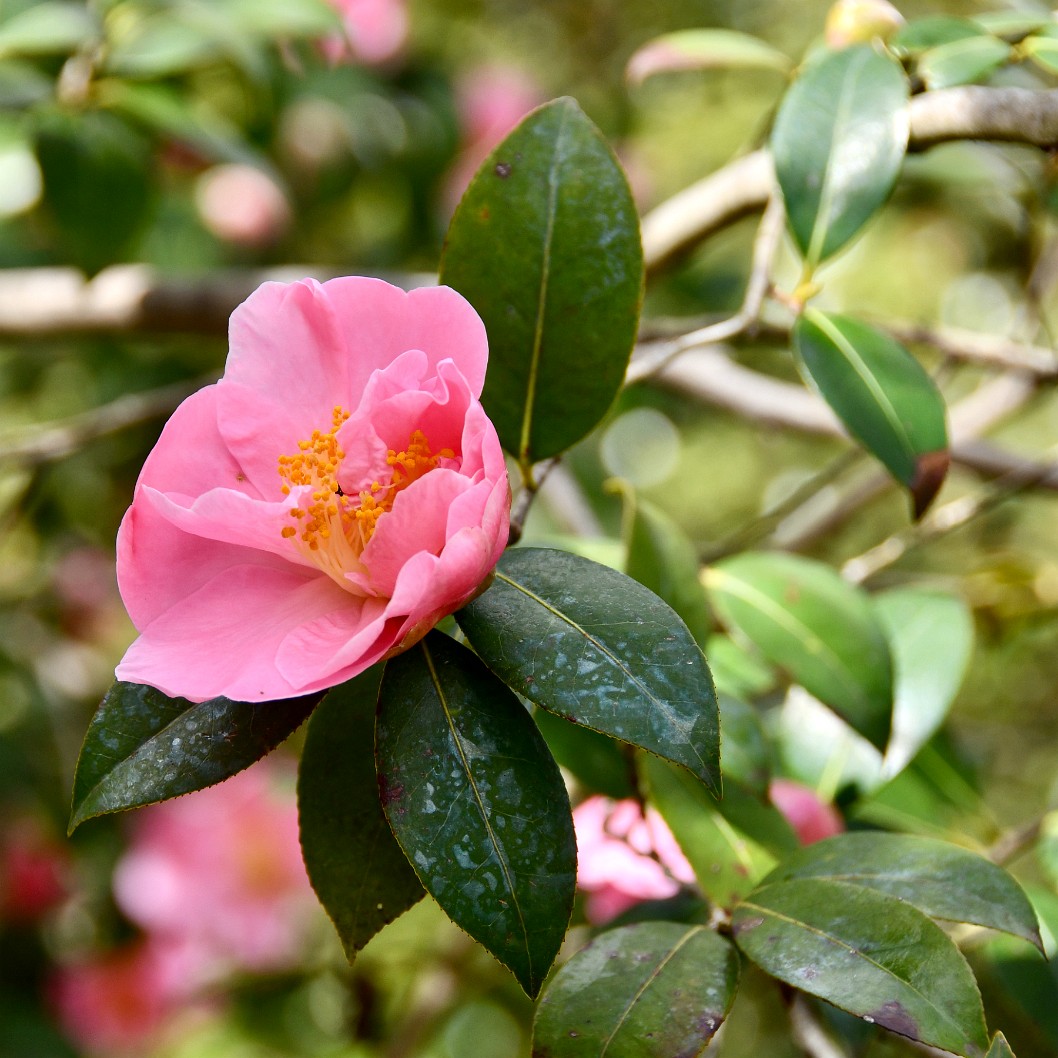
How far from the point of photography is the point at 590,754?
0.66 metres

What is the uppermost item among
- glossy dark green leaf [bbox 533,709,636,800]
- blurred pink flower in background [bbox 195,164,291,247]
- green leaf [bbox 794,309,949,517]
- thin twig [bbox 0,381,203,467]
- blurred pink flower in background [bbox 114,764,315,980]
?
green leaf [bbox 794,309,949,517]

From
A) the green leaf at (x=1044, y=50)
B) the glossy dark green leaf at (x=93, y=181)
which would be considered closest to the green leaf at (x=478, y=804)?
the green leaf at (x=1044, y=50)

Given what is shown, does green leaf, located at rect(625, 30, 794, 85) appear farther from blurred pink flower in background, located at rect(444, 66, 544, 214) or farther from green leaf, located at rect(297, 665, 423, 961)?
blurred pink flower in background, located at rect(444, 66, 544, 214)

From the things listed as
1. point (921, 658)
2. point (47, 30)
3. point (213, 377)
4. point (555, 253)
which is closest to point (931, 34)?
point (555, 253)

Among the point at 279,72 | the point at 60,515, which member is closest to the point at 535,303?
the point at 279,72

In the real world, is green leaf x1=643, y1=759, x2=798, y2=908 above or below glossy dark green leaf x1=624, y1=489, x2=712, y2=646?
below

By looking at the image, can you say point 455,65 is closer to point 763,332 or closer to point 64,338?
point 64,338

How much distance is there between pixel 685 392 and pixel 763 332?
0.50 meters

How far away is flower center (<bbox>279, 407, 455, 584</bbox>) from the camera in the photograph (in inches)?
19.3

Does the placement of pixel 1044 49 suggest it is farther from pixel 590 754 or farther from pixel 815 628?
pixel 590 754

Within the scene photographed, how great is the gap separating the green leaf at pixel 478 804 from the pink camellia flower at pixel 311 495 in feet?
0.10

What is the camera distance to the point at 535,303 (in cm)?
55

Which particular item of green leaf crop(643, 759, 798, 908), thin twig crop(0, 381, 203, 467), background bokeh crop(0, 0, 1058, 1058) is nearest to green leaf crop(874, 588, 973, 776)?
background bokeh crop(0, 0, 1058, 1058)

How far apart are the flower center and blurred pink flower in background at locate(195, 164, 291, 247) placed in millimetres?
1560
